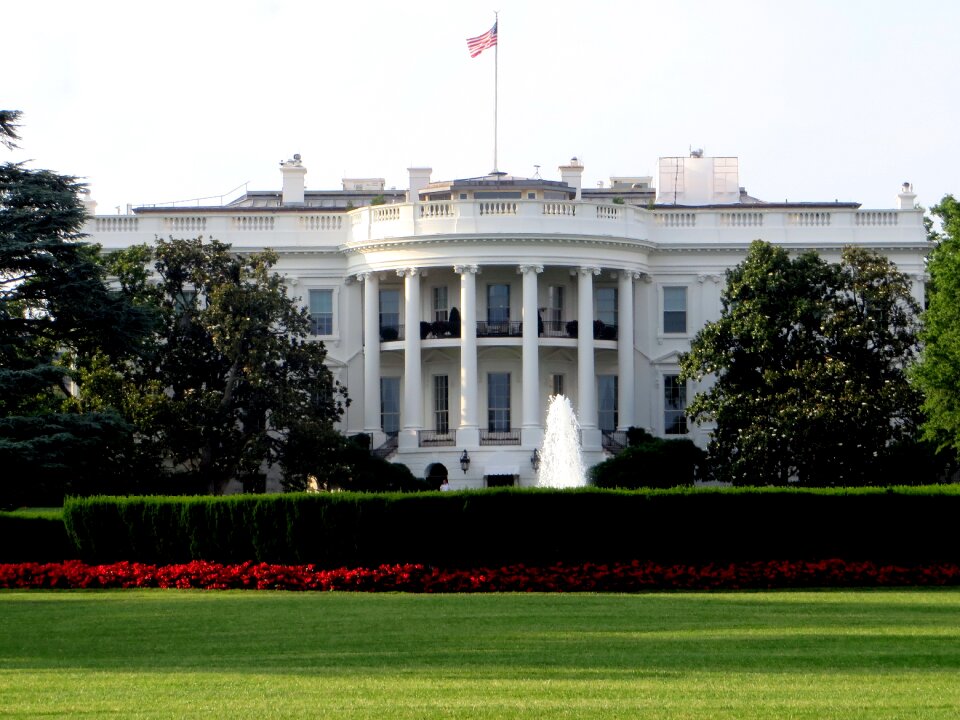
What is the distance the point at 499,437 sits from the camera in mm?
63406

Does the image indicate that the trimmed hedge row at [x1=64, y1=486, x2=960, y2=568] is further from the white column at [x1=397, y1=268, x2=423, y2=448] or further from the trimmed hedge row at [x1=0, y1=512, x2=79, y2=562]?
the white column at [x1=397, y1=268, x2=423, y2=448]

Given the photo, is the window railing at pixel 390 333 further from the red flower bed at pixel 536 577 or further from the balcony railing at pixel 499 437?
the red flower bed at pixel 536 577

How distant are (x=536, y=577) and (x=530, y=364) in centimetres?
3097

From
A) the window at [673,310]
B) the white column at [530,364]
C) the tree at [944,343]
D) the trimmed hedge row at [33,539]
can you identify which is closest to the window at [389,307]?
the white column at [530,364]

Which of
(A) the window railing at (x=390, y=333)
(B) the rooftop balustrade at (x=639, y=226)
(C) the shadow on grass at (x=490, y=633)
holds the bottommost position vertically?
(C) the shadow on grass at (x=490, y=633)

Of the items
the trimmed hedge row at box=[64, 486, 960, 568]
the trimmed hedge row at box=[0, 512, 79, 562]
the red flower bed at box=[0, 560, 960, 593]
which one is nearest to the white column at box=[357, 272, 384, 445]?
the trimmed hedge row at box=[0, 512, 79, 562]

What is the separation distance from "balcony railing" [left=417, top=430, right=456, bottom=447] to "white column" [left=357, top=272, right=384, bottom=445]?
1939mm

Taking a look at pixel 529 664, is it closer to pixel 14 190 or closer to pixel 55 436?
pixel 55 436

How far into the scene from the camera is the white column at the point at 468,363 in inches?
2475

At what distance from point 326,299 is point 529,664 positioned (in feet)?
161

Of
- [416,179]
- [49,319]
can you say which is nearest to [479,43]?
[416,179]

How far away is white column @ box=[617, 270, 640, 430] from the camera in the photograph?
6500cm

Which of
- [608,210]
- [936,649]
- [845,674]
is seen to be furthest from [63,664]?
[608,210]

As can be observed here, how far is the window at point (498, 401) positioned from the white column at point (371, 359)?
3.97m
